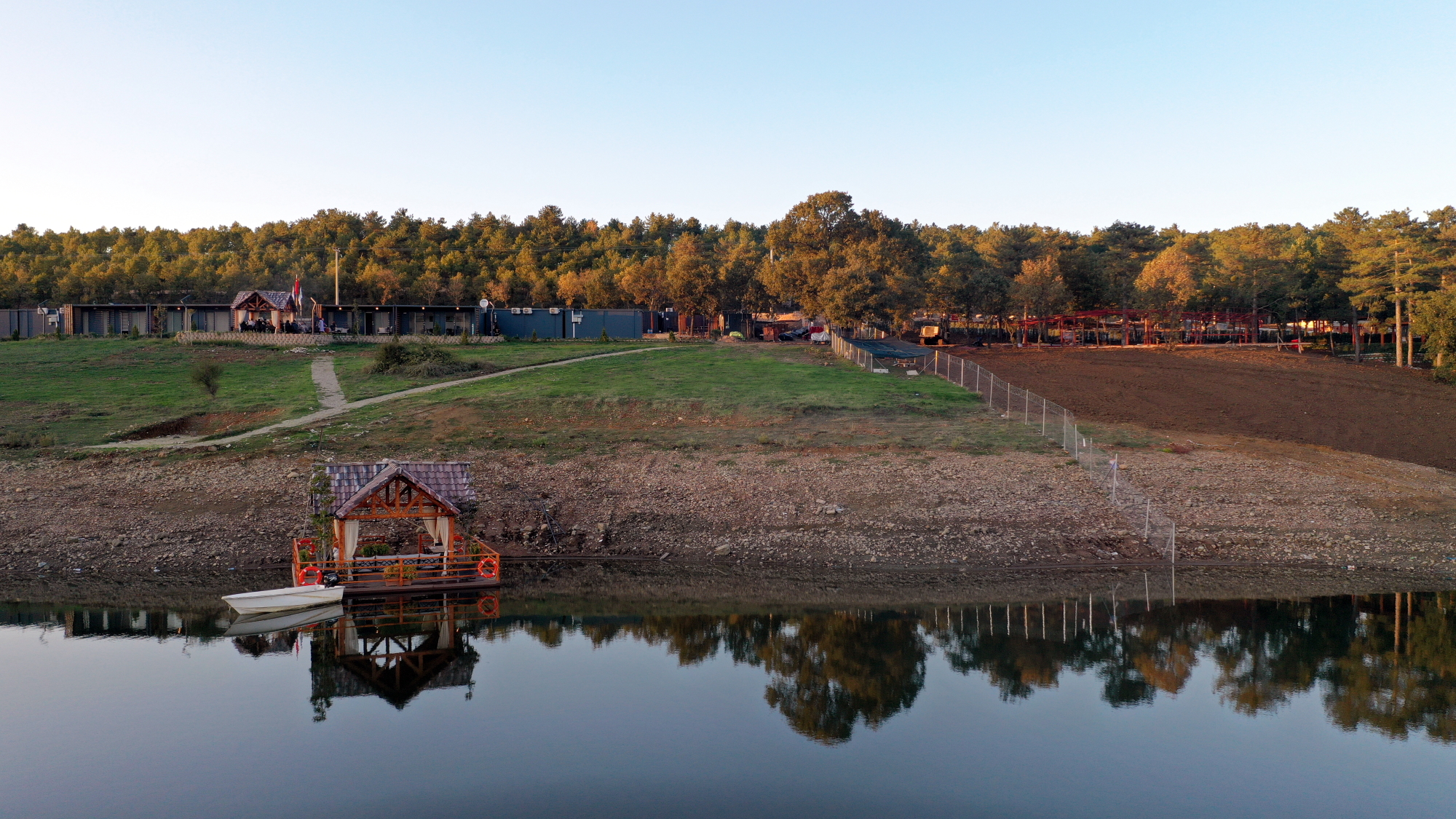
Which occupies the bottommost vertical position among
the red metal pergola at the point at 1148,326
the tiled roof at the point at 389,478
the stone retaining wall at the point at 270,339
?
the tiled roof at the point at 389,478

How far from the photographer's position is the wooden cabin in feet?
268

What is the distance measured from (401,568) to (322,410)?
76.4ft

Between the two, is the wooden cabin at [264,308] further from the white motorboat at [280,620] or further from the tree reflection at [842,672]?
the tree reflection at [842,672]

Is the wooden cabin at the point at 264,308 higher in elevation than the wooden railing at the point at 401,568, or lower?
higher

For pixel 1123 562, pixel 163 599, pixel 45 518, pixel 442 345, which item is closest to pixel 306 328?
pixel 442 345

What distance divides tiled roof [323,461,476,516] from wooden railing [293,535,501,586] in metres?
1.58

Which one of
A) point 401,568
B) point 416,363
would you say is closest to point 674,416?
point 401,568

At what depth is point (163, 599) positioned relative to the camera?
28.2 metres

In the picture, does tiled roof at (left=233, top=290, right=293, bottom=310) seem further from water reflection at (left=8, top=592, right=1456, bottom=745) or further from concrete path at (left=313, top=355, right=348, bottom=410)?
water reflection at (left=8, top=592, right=1456, bottom=745)

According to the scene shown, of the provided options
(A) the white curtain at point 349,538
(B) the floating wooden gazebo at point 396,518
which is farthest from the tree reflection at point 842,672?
(A) the white curtain at point 349,538

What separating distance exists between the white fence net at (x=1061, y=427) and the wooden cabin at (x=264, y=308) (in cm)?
4653

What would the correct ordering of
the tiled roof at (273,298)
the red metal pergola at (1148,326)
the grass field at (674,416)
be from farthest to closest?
the red metal pergola at (1148,326)
the tiled roof at (273,298)
the grass field at (674,416)

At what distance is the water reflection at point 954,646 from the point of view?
69.6 ft

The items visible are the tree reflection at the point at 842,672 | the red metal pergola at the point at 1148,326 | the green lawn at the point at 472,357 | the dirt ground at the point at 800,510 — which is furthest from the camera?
the red metal pergola at the point at 1148,326
